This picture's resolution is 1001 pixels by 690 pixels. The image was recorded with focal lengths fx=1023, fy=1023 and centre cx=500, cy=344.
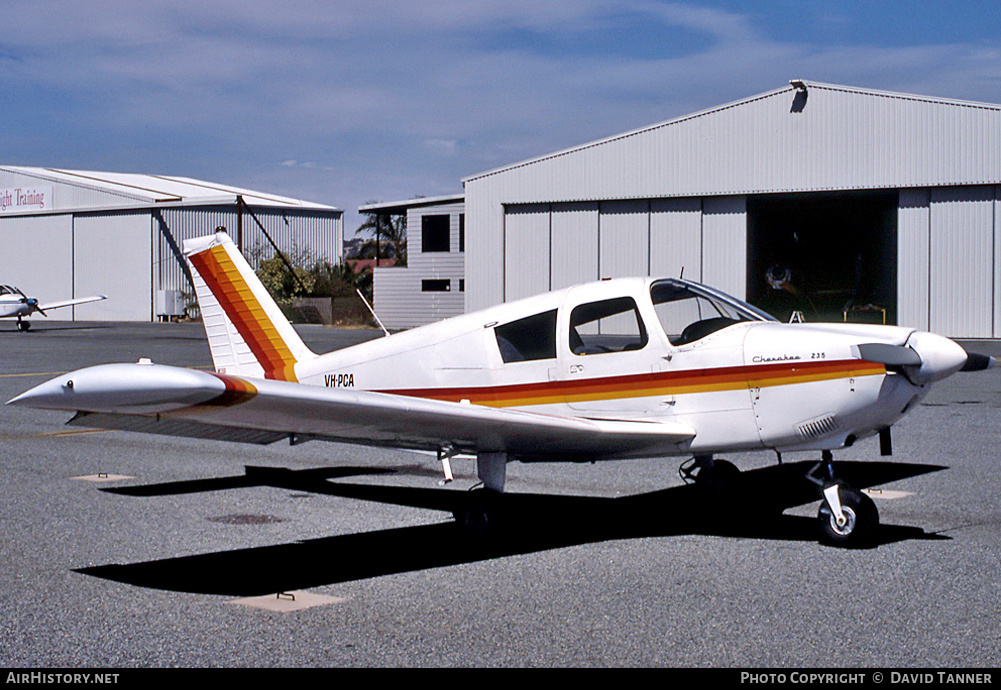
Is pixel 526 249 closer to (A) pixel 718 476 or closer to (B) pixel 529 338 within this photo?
(A) pixel 718 476

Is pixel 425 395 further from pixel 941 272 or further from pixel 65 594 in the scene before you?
pixel 941 272

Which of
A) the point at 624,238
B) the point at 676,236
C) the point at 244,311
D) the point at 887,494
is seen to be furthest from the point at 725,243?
the point at 244,311

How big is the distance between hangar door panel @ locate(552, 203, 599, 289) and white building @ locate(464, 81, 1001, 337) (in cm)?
6

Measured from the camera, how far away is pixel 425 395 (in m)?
7.96

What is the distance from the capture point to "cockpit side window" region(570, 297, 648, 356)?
731 centimetres

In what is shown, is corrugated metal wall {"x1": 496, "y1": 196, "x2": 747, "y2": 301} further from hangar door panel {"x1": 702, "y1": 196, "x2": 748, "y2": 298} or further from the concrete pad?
the concrete pad

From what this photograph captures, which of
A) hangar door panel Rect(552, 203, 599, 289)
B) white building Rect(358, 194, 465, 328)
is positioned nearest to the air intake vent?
hangar door panel Rect(552, 203, 599, 289)

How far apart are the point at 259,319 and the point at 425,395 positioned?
2.16 m

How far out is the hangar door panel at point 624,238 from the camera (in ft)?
129

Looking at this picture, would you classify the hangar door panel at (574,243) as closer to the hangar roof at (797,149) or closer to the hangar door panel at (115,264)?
the hangar roof at (797,149)

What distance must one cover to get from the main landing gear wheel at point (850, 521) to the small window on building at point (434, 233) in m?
43.3

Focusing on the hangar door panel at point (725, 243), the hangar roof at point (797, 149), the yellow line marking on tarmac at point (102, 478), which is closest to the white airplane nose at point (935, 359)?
the yellow line marking on tarmac at point (102, 478)

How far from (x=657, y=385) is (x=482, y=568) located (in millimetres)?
1823

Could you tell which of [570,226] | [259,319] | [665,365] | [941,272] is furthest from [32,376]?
[941,272]
